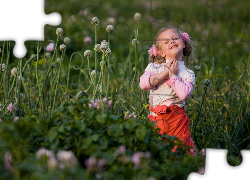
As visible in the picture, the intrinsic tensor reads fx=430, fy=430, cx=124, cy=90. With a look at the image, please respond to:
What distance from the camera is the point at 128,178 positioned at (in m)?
2.36

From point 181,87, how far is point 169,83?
97mm

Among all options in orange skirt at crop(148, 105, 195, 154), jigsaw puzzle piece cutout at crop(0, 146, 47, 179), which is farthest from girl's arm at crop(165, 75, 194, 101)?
jigsaw puzzle piece cutout at crop(0, 146, 47, 179)

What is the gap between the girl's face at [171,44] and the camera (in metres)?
3.05

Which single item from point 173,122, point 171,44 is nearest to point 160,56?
point 171,44

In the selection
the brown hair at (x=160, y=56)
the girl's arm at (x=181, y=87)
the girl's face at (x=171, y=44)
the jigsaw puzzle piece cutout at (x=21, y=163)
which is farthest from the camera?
the brown hair at (x=160, y=56)

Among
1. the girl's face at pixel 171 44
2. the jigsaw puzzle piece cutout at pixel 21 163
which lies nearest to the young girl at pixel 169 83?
the girl's face at pixel 171 44

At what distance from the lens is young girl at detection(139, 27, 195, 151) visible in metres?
3.02

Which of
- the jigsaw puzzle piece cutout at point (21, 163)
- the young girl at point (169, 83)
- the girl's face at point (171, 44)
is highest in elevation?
the girl's face at point (171, 44)

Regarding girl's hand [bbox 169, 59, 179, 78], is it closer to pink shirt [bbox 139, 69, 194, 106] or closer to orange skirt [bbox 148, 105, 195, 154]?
pink shirt [bbox 139, 69, 194, 106]

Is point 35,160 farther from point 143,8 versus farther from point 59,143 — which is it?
point 143,8

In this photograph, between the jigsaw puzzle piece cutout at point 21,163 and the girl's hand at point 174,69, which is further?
the girl's hand at point 174,69

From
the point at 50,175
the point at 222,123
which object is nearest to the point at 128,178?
the point at 50,175

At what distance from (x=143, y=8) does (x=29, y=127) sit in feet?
22.2

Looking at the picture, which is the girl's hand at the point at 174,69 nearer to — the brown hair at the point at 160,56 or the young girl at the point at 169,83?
the young girl at the point at 169,83
